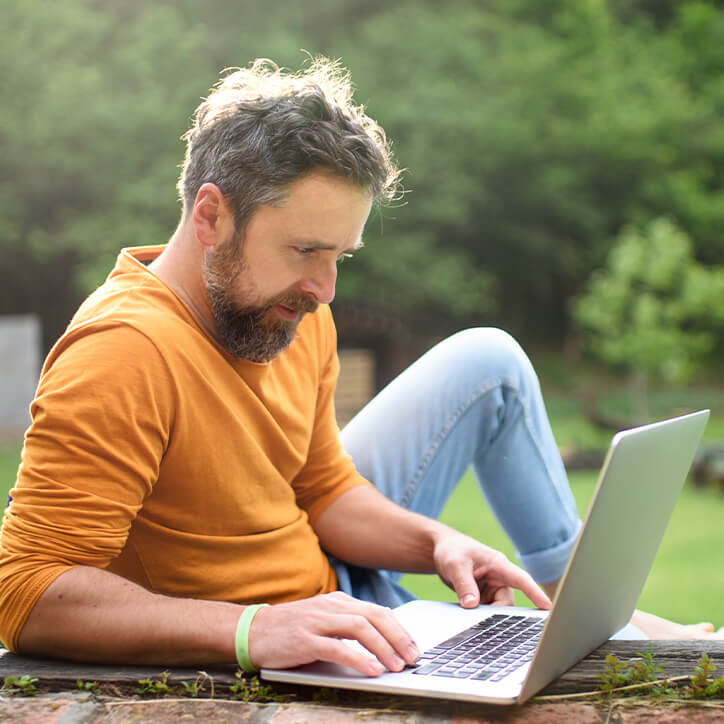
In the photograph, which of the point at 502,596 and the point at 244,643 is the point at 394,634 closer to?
the point at 244,643

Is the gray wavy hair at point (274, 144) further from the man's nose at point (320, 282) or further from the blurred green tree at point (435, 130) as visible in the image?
the blurred green tree at point (435, 130)

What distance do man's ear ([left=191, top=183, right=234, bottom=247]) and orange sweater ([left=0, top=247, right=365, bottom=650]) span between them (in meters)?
0.09

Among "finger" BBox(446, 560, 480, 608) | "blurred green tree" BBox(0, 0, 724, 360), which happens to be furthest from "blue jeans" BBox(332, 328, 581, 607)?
"blurred green tree" BBox(0, 0, 724, 360)

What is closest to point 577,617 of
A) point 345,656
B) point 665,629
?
point 345,656

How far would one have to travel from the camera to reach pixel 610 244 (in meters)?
16.2

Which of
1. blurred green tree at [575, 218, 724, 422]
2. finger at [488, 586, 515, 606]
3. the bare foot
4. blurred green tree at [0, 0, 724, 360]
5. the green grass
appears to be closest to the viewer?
finger at [488, 586, 515, 606]

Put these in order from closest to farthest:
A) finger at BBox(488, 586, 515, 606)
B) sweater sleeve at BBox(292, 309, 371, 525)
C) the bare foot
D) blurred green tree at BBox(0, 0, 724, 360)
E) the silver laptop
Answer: the silver laptop → finger at BBox(488, 586, 515, 606) → sweater sleeve at BBox(292, 309, 371, 525) → the bare foot → blurred green tree at BBox(0, 0, 724, 360)

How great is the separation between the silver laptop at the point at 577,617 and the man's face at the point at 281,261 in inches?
17.4

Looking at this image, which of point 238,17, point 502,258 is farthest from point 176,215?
point 502,258

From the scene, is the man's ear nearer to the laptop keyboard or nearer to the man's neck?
the man's neck

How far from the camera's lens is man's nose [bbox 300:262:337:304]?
132 cm

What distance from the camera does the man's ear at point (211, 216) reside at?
1302 mm

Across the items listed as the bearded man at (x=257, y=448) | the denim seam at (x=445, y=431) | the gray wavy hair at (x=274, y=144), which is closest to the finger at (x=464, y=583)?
the bearded man at (x=257, y=448)

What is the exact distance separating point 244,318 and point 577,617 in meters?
0.59
